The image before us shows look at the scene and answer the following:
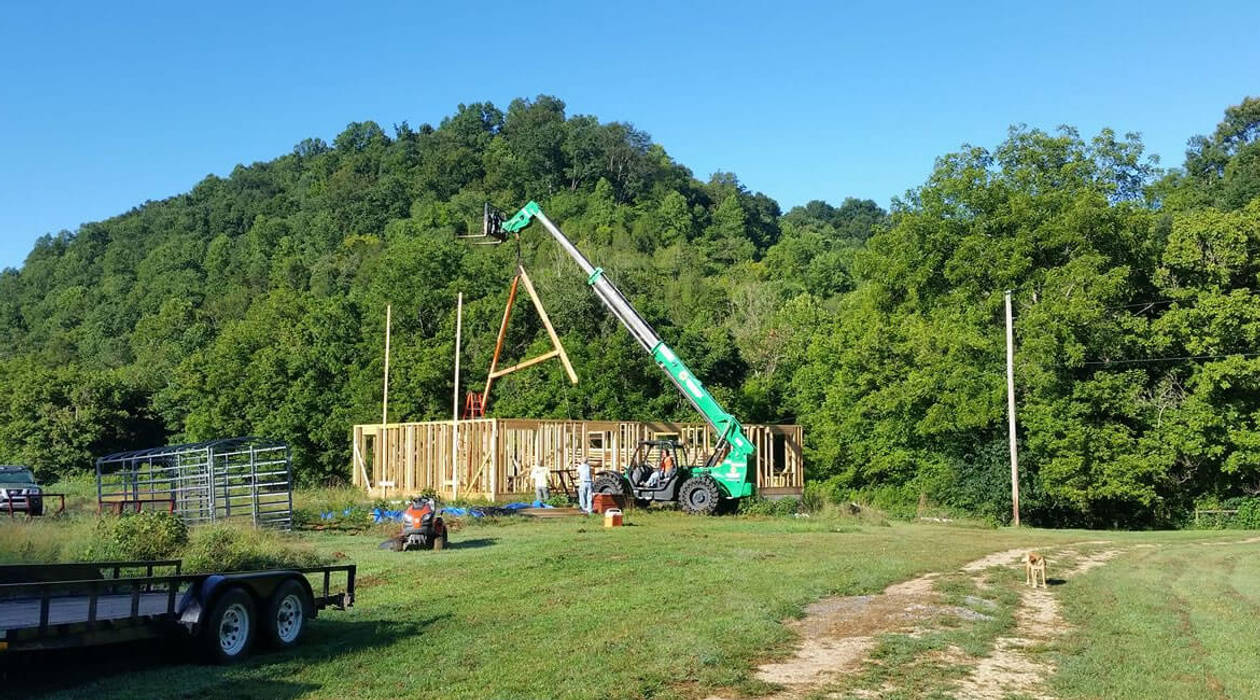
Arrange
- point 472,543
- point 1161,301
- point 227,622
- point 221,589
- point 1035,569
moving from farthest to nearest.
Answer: point 1161,301
point 472,543
point 1035,569
point 227,622
point 221,589

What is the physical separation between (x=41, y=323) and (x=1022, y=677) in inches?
4262

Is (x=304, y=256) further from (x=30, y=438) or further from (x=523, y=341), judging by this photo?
(x=523, y=341)

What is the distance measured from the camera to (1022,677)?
30.8 feet

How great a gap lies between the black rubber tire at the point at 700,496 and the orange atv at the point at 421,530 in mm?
10337

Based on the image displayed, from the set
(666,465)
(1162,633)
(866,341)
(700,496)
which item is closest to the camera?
(1162,633)

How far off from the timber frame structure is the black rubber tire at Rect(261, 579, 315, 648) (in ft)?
67.7

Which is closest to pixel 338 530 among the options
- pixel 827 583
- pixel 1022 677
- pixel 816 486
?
pixel 827 583

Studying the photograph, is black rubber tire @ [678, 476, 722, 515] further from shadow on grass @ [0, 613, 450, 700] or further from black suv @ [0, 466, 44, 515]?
shadow on grass @ [0, 613, 450, 700]

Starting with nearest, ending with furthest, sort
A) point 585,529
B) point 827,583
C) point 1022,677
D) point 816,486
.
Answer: point 1022,677 → point 827,583 → point 585,529 → point 816,486

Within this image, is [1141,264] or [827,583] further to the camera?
[1141,264]

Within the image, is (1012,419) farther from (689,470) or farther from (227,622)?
(227,622)

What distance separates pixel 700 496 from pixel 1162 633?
1650 cm

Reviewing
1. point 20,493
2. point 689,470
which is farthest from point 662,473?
point 20,493

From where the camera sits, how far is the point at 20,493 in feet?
92.6
